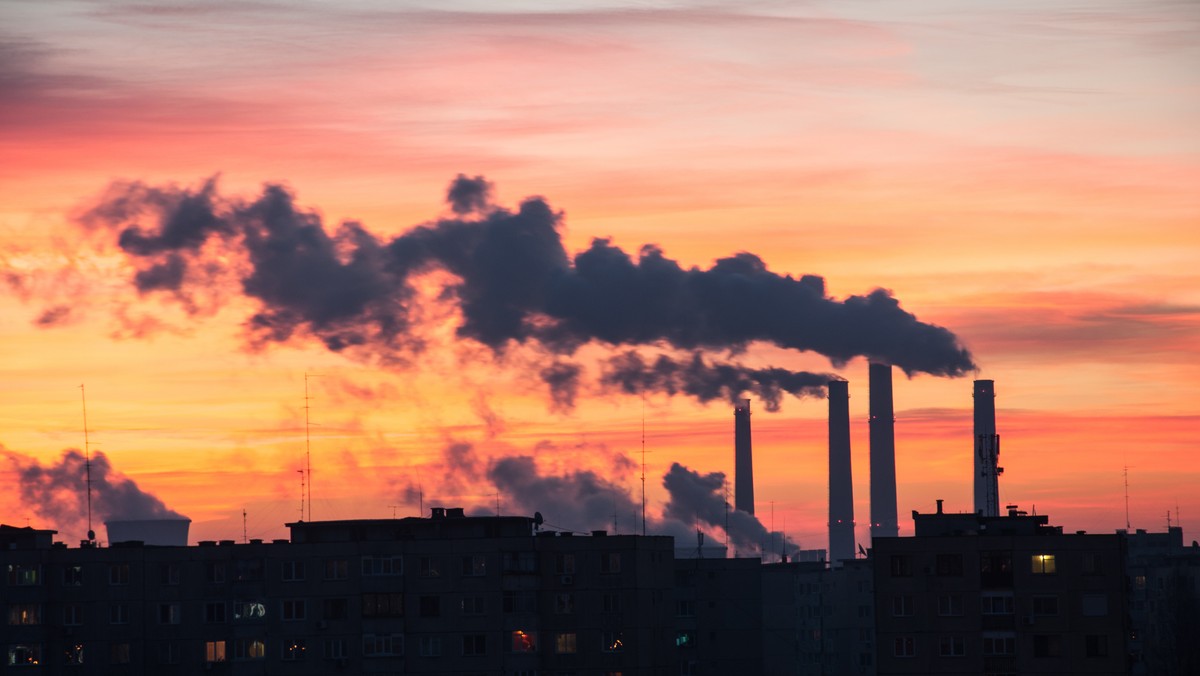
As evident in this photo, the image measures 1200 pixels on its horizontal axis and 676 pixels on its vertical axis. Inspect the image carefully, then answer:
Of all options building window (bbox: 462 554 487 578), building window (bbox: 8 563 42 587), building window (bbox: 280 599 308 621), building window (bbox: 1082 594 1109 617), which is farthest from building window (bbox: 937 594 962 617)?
building window (bbox: 8 563 42 587)

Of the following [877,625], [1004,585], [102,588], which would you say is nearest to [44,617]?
[102,588]

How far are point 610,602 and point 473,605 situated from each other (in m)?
8.02

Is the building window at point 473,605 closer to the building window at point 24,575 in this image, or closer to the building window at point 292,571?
the building window at point 292,571

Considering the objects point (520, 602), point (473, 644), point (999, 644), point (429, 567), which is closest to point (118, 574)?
point (429, 567)

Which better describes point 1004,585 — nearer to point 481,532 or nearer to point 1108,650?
point 1108,650

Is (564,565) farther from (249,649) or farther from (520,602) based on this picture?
(249,649)

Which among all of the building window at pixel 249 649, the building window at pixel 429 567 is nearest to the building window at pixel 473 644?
the building window at pixel 429 567

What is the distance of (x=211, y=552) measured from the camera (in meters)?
113

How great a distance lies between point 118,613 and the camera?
370ft

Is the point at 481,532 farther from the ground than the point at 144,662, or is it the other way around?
the point at 481,532

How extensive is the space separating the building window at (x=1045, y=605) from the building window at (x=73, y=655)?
176ft

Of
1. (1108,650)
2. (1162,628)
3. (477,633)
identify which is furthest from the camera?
(1162,628)

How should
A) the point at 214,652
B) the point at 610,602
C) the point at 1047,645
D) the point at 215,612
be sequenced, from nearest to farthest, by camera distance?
the point at 1047,645
the point at 214,652
the point at 215,612
the point at 610,602

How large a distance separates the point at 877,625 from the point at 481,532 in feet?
77.8
